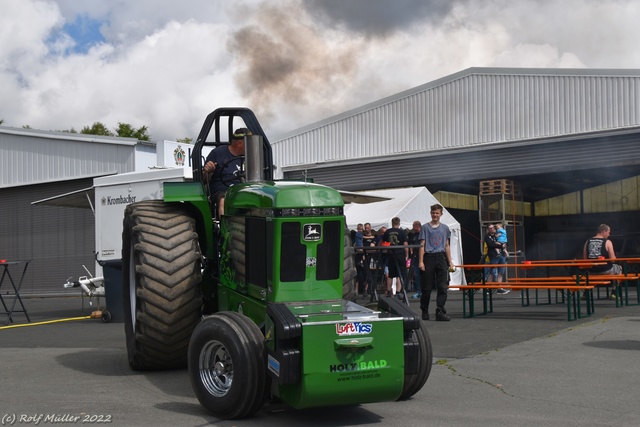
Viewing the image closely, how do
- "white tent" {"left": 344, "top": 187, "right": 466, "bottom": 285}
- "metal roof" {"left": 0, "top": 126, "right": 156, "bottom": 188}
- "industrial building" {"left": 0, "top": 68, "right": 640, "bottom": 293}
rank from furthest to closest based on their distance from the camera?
"metal roof" {"left": 0, "top": 126, "right": 156, "bottom": 188}
"white tent" {"left": 344, "top": 187, "right": 466, "bottom": 285}
"industrial building" {"left": 0, "top": 68, "right": 640, "bottom": 293}

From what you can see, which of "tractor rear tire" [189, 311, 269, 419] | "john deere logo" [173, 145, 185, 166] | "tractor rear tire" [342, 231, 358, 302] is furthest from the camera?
"john deere logo" [173, 145, 185, 166]

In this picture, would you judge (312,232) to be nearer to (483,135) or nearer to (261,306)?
(261,306)

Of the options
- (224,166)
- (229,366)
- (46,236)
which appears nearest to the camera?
(229,366)

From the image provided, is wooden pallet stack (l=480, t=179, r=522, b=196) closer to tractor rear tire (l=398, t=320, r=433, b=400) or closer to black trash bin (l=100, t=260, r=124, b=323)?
black trash bin (l=100, t=260, r=124, b=323)

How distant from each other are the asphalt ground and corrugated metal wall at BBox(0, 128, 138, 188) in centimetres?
1545

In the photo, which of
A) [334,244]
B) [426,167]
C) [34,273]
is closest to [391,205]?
[426,167]

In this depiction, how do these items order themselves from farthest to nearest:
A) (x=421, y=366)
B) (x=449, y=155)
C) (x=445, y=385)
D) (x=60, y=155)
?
(x=60, y=155) → (x=449, y=155) → (x=445, y=385) → (x=421, y=366)

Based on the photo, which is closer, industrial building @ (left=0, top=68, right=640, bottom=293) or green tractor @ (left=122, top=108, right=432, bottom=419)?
green tractor @ (left=122, top=108, right=432, bottom=419)

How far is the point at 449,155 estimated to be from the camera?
946 inches

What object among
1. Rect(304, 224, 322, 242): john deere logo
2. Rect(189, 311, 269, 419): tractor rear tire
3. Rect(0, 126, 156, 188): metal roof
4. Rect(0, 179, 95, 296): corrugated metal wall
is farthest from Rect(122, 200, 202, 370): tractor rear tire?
Rect(0, 179, 95, 296): corrugated metal wall

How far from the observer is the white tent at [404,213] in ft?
70.9

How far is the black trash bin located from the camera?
46.5 ft

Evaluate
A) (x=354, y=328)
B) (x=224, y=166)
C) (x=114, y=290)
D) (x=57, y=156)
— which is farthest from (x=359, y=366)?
(x=57, y=156)

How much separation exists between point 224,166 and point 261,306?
217 centimetres
